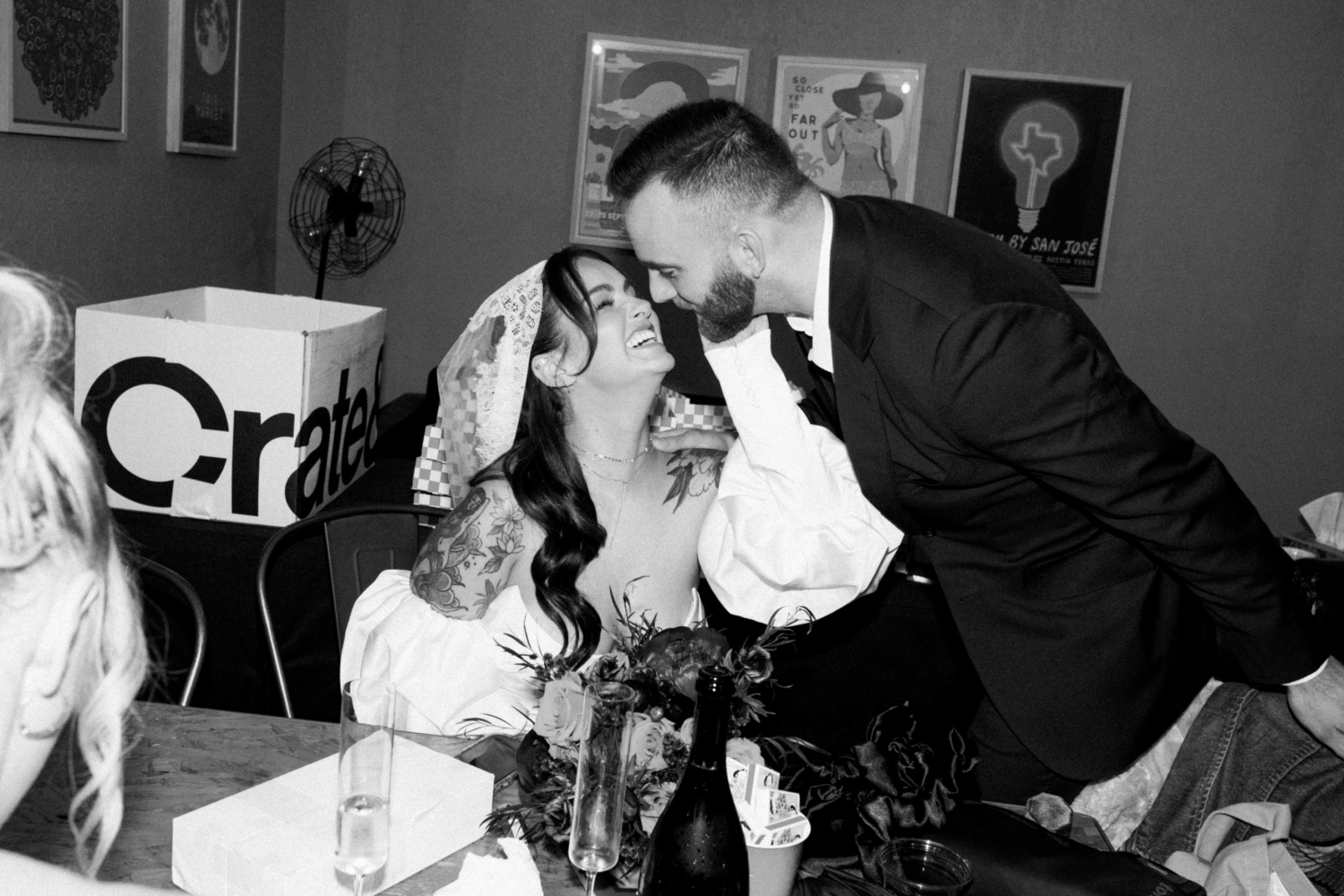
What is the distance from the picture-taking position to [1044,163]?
530 cm

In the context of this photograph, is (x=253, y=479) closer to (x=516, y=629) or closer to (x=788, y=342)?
(x=516, y=629)

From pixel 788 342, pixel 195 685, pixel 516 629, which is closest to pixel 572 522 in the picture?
pixel 516 629

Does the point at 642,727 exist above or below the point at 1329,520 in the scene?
above

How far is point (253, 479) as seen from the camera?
8.09 ft

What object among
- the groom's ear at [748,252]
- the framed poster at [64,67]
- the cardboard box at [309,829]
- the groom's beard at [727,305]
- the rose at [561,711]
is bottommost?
the cardboard box at [309,829]

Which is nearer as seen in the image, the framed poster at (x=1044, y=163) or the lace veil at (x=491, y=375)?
the lace veil at (x=491, y=375)

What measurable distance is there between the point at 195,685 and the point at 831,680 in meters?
1.35

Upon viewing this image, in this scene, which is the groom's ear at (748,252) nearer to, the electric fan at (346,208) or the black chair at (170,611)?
the black chair at (170,611)

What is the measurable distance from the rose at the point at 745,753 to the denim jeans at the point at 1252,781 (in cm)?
75

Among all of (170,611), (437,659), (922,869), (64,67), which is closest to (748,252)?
(437,659)

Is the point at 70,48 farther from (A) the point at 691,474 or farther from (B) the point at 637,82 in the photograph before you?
(B) the point at 637,82

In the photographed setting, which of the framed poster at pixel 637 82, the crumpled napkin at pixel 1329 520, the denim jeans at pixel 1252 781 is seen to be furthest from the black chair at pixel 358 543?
the framed poster at pixel 637 82

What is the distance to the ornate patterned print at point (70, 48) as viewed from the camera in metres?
2.87

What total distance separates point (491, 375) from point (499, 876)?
1.20m
